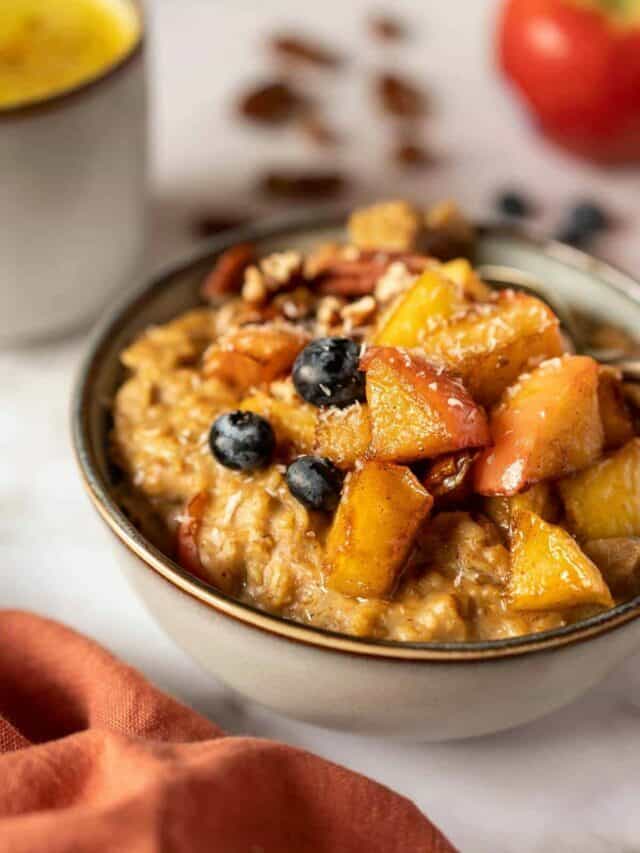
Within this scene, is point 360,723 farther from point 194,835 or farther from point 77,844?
point 77,844

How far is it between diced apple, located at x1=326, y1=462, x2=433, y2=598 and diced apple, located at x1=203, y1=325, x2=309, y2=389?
0.92 ft

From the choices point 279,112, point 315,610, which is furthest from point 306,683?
point 279,112

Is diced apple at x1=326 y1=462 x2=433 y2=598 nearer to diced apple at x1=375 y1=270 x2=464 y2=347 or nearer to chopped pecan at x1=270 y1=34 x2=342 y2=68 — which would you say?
diced apple at x1=375 y1=270 x2=464 y2=347

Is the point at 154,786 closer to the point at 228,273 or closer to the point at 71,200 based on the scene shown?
the point at 228,273

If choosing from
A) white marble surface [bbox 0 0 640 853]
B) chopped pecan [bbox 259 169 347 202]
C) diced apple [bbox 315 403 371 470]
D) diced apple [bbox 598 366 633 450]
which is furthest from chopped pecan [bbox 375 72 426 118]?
diced apple [bbox 315 403 371 470]

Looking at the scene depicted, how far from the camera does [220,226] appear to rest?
266 centimetres

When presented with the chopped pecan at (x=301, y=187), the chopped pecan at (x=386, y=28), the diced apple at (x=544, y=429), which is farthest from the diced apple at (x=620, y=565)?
the chopped pecan at (x=386, y=28)

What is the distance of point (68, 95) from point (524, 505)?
108 centimetres

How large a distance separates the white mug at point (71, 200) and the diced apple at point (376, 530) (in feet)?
3.13

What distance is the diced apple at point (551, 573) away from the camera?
58.4 inches

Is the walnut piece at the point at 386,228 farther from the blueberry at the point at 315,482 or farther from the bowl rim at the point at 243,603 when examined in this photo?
the blueberry at the point at 315,482

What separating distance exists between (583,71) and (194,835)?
82.0 inches

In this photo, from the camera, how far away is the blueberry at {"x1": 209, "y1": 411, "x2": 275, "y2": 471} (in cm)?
161

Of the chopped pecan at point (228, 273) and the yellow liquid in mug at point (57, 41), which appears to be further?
the yellow liquid in mug at point (57, 41)
